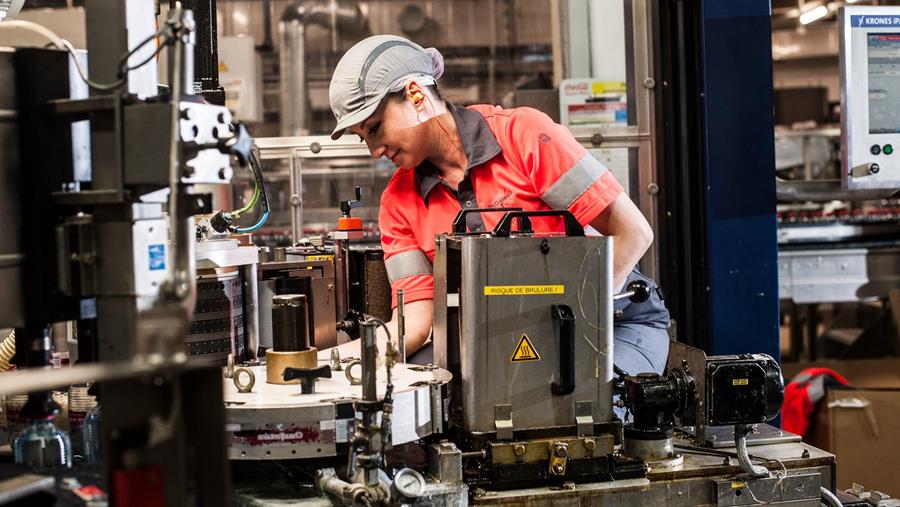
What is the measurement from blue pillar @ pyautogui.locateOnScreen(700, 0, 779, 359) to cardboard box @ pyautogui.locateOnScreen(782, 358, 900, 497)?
70 centimetres

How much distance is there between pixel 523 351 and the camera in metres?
1.51

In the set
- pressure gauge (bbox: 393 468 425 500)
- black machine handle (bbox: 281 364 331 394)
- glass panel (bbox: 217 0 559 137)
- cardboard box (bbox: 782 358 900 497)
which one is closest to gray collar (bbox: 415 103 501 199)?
black machine handle (bbox: 281 364 331 394)

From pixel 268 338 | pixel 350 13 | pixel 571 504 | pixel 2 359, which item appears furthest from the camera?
pixel 350 13

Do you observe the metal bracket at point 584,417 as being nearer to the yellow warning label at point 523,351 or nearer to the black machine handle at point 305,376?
the yellow warning label at point 523,351

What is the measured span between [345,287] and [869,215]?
3690mm

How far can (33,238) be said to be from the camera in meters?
1.26

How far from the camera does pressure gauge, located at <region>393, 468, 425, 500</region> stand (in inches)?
54.5

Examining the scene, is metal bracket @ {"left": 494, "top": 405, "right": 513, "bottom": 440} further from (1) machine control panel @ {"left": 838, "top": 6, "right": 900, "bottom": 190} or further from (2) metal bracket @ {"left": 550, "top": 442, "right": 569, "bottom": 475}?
(1) machine control panel @ {"left": 838, "top": 6, "right": 900, "bottom": 190}

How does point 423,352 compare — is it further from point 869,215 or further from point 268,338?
point 869,215

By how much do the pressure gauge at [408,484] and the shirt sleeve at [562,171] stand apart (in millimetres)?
804

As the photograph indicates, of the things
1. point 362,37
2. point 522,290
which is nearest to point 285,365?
point 522,290

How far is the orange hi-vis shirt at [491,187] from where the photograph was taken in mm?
2066

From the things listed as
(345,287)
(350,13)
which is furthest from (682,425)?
(350,13)

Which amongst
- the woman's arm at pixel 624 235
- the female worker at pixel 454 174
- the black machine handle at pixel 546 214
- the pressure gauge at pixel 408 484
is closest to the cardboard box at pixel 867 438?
the female worker at pixel 454 174
